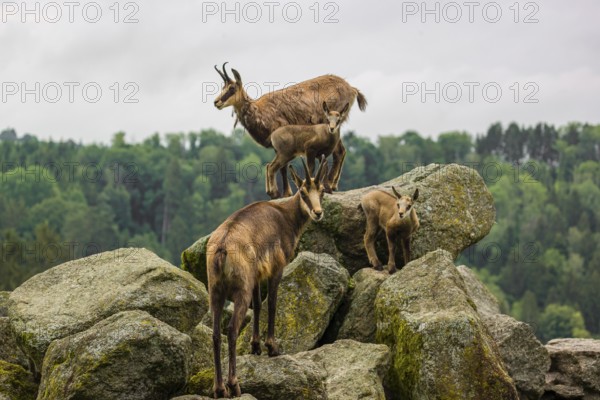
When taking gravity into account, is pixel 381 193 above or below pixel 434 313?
above

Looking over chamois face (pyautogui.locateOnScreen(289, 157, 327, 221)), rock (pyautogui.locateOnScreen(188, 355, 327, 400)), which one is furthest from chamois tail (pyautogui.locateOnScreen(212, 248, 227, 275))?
chamois face (pyautogui.locateOnScreen(289, 157, 327, 221))

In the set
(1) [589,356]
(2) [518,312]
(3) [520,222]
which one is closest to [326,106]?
(1) [589,356]

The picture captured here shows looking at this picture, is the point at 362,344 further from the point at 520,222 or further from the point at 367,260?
the point at 520,222

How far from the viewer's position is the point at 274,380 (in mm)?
16812

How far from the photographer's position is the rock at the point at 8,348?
64.5 ft

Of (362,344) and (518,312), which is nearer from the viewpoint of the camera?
(362,344)

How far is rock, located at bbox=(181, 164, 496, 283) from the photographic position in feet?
75.7

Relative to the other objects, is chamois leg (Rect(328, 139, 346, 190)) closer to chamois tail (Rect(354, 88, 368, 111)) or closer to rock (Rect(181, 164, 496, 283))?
rock (Rect(181, 164, 496, 283))

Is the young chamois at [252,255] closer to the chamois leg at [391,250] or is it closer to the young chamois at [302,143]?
the chamois leg at [391,250]

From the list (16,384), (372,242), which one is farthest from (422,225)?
(16,384)

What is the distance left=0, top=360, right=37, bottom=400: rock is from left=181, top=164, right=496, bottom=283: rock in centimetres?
543

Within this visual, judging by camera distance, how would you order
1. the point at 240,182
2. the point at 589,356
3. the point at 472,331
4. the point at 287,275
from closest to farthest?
the point at 472,331, the point at 287,275, the point at 589,356, the point at 240,182

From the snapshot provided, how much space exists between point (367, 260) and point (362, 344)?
14.5ft

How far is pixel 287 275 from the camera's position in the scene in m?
20.8
